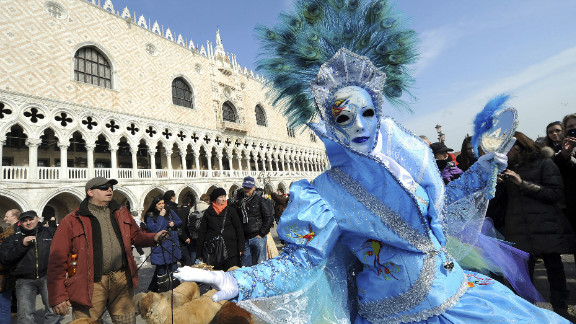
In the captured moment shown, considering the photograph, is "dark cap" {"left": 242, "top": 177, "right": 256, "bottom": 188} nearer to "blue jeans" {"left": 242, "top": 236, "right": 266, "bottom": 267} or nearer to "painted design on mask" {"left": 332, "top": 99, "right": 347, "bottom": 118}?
"blue jeans" {"left": 242, "top": 236, "right": 266, "bottom": 267}

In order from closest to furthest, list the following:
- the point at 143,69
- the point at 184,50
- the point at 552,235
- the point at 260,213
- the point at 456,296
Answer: the point at 456,296, the point at 552,235, the point at 260,213, the point at 143,69, the point at 184,50

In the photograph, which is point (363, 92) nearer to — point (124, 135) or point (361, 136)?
point (361, 136)

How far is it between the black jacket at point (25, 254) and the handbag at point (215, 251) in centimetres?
166

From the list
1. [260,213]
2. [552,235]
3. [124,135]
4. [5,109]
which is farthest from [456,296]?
[124,135]

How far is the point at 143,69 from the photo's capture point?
14.3m

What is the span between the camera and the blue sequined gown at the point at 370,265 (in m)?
0.95

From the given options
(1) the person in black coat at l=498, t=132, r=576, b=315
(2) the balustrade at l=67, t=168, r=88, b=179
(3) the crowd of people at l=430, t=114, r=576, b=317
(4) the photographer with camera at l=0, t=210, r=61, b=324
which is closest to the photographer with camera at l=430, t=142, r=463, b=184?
(3) the crowd of people at l=430, t=114, r=576, b=317

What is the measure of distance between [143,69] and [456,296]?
16.2 m

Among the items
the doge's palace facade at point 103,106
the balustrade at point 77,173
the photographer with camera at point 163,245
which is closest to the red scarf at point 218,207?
the photographer with camera at point 163,245

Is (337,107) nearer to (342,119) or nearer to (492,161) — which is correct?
(342,119)

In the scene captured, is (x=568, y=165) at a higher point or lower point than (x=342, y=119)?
lower

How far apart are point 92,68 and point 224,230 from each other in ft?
41.9

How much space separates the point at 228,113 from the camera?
1961 centimetres

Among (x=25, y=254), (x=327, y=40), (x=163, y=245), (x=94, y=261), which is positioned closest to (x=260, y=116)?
(x=163, y=245)
